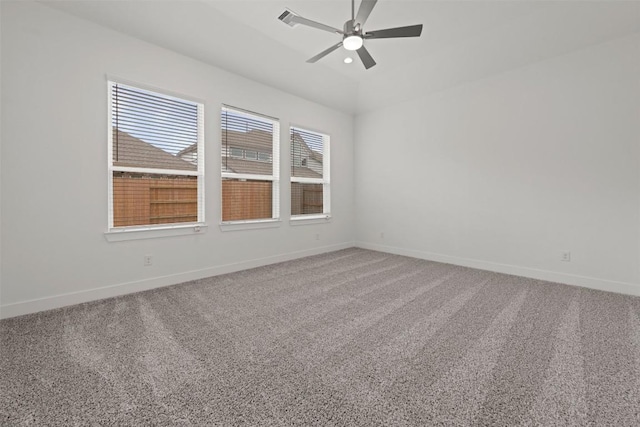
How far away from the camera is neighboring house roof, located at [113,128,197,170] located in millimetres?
2945

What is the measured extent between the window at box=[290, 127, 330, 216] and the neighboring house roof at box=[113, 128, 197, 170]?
1.91 metres

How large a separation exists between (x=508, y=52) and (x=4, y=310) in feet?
19.6

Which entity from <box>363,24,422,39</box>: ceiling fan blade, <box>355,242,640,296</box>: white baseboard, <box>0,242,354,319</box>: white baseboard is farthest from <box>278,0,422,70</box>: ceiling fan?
Answer: <box>355,242,640,296</box>: white baseboard

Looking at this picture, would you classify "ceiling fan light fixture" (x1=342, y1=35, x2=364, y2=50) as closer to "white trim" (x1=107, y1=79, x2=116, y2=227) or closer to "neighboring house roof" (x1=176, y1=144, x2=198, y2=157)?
"neighboring house roof" (x1=176, y1=144, x2=198, y2=157)

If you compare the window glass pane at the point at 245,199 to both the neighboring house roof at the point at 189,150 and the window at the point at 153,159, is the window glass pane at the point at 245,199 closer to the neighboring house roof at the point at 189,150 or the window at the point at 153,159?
the window at the point at 153,159

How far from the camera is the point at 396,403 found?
1.40 m

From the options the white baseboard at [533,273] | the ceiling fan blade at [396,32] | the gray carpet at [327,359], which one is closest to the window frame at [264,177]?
the gray carpet at [327,359]

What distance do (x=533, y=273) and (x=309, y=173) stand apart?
3.68m

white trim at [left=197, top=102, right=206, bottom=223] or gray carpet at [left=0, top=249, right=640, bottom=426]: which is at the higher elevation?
white trim at [left=197, top=102, right=206, bottom=223]

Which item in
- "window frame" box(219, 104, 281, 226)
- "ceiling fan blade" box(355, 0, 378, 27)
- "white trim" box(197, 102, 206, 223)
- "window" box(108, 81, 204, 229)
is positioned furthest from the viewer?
"window frame" box(219, 104, 281, 226)

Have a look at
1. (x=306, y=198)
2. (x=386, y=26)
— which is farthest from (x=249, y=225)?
(x=386, y=26)

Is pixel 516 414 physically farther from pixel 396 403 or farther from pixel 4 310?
pixel 4 310

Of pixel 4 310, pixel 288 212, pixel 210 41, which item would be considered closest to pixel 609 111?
pixel 288 212

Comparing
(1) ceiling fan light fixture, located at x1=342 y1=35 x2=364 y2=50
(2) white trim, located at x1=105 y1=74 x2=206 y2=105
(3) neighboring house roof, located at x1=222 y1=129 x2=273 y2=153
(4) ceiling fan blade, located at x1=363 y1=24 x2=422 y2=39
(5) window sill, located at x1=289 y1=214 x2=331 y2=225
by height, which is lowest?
(5) window sill, located at x1=289 y1=214 x2=331 y2=225
